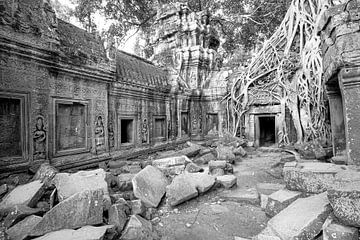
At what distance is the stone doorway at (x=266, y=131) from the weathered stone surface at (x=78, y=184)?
22.9 feet

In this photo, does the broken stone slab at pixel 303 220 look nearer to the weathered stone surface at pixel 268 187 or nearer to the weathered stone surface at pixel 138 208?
the weathered stone surface at pixel 268 187

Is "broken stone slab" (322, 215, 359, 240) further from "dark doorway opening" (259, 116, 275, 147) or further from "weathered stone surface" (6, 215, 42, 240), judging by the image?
"dark doorway opening" (259, 116, 275, 147)

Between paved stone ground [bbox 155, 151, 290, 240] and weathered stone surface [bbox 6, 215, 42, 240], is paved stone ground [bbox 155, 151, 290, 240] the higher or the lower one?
the lower one

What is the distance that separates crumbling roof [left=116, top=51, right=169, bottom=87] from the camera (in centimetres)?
599

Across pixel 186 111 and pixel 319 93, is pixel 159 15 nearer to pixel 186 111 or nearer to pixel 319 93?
pixel 186 111

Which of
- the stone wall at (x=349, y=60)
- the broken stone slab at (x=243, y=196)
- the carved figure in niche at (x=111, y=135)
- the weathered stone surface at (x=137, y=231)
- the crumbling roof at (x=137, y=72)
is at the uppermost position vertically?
the crumbling roof at (x=137, y=72)

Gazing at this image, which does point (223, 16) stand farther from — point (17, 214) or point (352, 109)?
point (17, 214)

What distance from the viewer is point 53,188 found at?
3.00 meters

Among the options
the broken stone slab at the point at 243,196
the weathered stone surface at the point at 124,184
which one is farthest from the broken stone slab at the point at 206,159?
the weathered stone surface at the point at 124,184

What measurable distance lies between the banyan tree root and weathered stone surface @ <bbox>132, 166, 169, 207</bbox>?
5209 millimetres

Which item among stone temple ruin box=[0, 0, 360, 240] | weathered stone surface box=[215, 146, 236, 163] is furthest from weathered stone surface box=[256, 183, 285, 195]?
weathered stone surface box=[215, 146, 236, 163]

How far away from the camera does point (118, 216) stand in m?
2.26

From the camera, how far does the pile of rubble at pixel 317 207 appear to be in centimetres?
165

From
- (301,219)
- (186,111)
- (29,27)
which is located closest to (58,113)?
(29,27)
